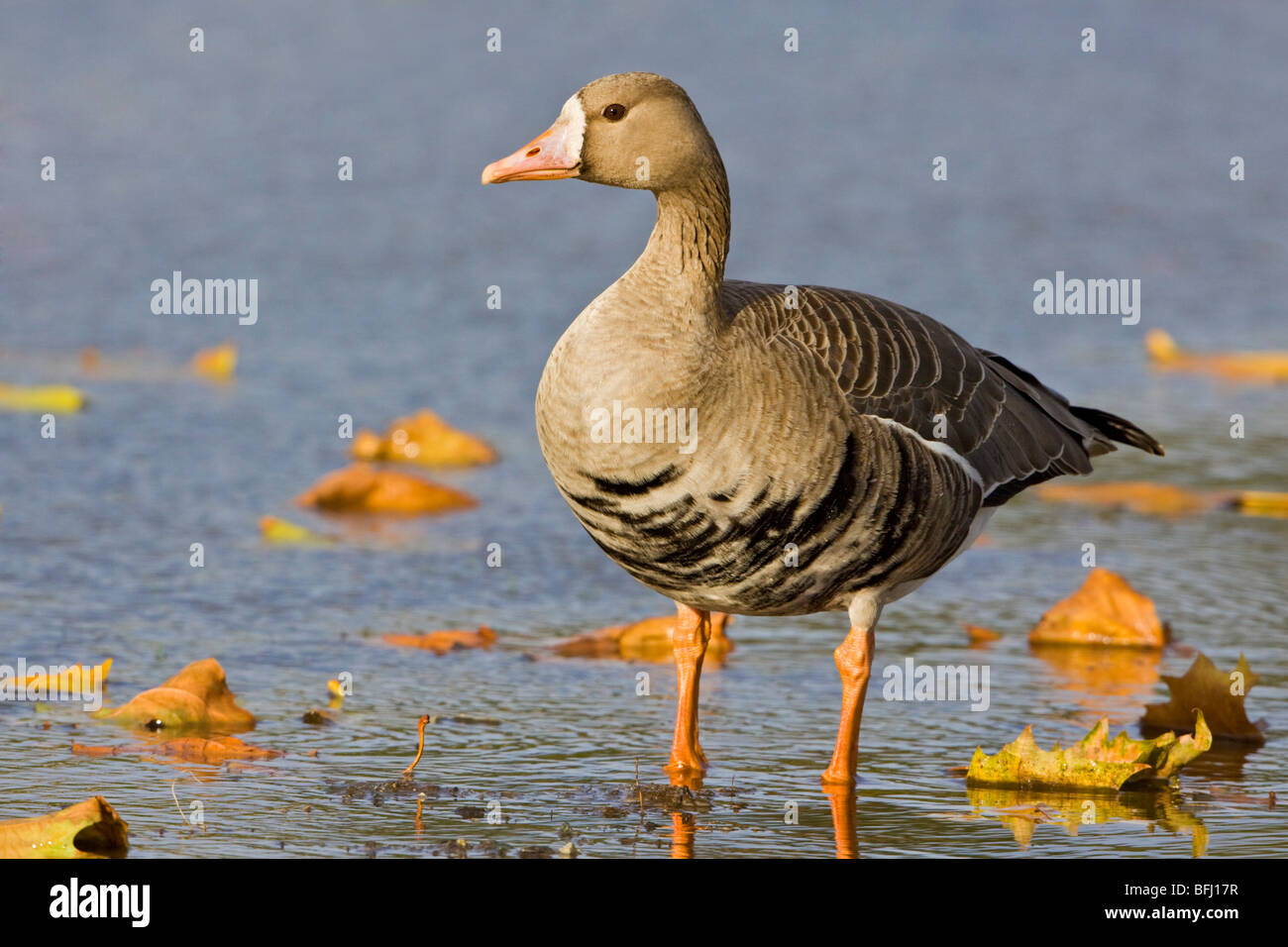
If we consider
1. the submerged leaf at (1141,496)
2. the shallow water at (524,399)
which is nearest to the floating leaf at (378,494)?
the shallow water at (524,399)

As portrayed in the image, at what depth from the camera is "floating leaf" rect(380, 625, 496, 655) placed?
7.96 meters

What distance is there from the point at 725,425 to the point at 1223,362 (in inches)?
318

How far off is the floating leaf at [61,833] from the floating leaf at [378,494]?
474 cm

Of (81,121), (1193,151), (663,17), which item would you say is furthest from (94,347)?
(1193,151)

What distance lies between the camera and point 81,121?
16625 mm

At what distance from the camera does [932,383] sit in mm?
7039

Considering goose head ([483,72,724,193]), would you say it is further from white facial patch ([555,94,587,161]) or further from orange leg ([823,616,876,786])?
orange leg ([823,616,876,786])

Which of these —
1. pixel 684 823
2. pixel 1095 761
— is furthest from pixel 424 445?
pixel 1095 761

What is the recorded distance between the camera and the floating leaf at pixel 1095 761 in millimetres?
6254

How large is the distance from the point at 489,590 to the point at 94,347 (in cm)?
506

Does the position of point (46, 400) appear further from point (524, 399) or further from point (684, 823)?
point (684, 823)

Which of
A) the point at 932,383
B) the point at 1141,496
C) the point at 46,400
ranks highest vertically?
Answer: the point at 46,400

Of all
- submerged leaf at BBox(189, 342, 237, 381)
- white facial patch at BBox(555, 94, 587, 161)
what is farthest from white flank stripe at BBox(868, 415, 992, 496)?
submerged leaf at BBox(189, 342, 237, 381)

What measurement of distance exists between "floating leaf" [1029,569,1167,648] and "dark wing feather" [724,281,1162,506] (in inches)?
24.2
